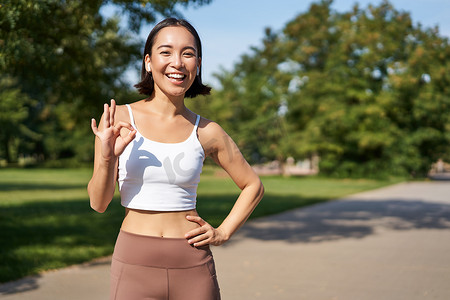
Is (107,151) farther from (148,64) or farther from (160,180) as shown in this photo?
(148,64)

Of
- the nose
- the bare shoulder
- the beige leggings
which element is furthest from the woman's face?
the beige leggings

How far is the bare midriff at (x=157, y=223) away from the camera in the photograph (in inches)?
77.8

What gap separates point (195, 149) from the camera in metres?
2.04

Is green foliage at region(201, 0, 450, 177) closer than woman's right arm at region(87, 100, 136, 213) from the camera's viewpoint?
No

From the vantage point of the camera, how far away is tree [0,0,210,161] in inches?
236

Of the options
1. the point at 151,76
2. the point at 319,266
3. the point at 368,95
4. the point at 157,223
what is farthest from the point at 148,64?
the point at 368,95

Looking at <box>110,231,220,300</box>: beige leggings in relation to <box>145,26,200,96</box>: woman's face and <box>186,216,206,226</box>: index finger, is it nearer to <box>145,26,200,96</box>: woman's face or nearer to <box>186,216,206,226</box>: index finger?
<box>186,216,206,226</box>: index finger

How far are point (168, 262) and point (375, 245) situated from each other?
797 centimetres

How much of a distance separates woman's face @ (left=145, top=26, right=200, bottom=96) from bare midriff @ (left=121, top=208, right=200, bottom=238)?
0.47m

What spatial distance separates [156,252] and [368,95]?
37473mm

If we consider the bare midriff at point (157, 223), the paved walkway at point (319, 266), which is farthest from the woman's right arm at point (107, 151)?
the paved walkway at point (319, 266)

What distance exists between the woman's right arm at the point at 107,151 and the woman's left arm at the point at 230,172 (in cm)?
36

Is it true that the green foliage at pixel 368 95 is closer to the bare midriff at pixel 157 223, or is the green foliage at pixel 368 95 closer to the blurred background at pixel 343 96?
the blurred background at pixel 343 96

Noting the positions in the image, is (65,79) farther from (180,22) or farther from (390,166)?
(390,166)
